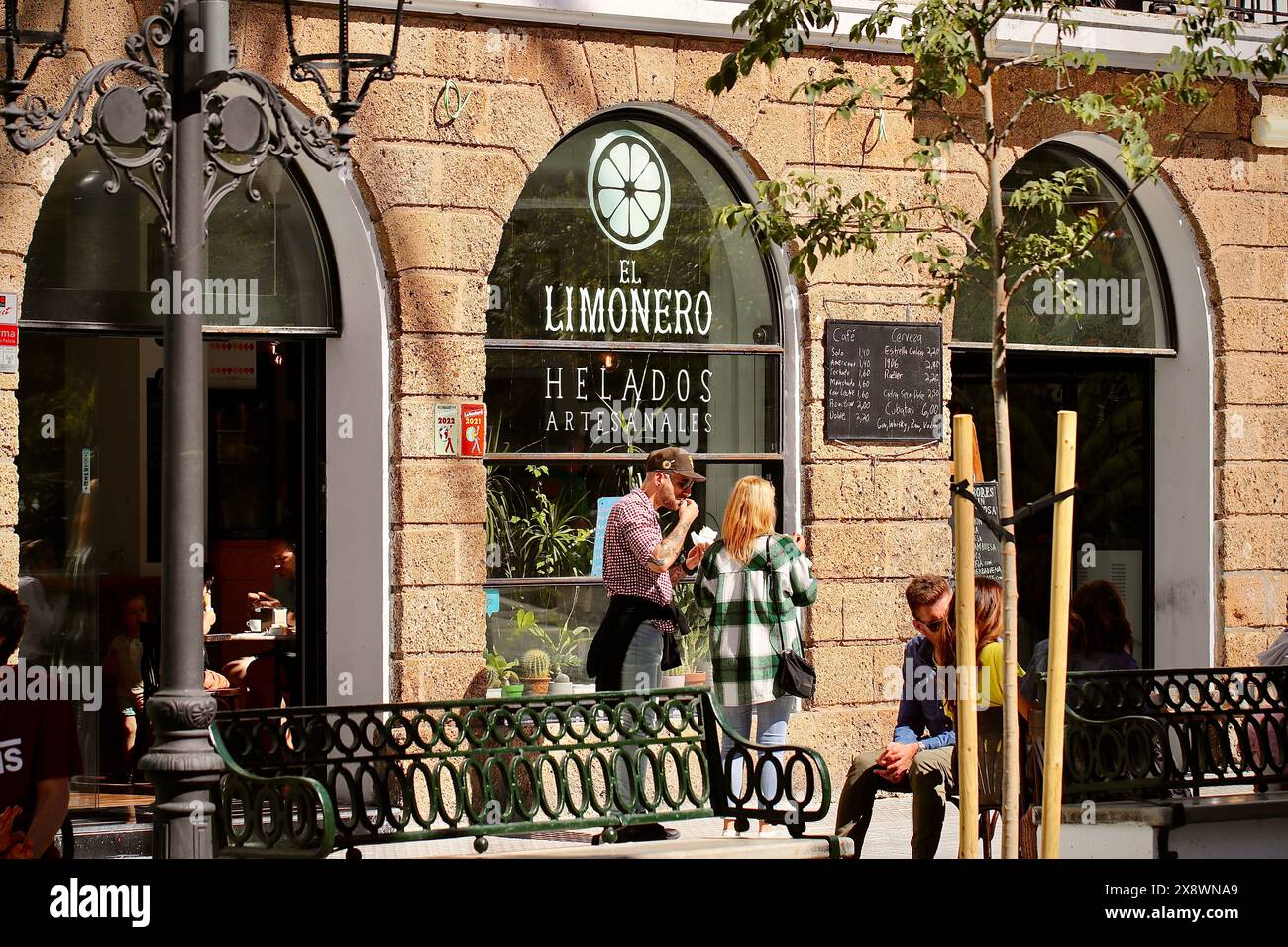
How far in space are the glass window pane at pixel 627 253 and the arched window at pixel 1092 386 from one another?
1737 millimetres

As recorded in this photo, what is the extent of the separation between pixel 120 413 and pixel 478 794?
16.2 feet

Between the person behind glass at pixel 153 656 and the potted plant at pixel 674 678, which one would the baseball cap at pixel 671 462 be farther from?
the person behind glass at pixel 153 656

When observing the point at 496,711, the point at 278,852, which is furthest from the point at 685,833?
the point at 278,852

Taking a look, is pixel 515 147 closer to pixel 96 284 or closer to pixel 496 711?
pixel 96 284

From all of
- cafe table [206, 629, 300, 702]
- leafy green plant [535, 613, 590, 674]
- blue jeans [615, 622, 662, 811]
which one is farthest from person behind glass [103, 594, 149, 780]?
blue jeans [615, 622, 662, 811]

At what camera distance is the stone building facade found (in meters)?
10.2

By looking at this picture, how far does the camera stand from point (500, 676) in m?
10.6

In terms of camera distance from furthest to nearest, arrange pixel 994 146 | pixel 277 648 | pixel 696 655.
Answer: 1. pixel 696 655
2. pixel 277 648
3. pixel 994 146

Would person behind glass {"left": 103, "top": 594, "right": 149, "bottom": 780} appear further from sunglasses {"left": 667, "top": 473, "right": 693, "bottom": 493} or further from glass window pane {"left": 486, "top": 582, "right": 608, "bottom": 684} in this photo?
sunglasses {"left": 667, "top": 473, "right": 693, "bottom": 493}

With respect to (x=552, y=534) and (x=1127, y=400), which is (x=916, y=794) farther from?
(x=1127, y=400)

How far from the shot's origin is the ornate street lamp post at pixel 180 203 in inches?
241

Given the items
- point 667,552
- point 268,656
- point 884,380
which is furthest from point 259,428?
point 884,380

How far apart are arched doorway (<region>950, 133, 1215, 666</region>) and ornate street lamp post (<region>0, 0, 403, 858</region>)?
6.58 m

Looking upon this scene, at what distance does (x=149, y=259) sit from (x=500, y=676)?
10.2ft
